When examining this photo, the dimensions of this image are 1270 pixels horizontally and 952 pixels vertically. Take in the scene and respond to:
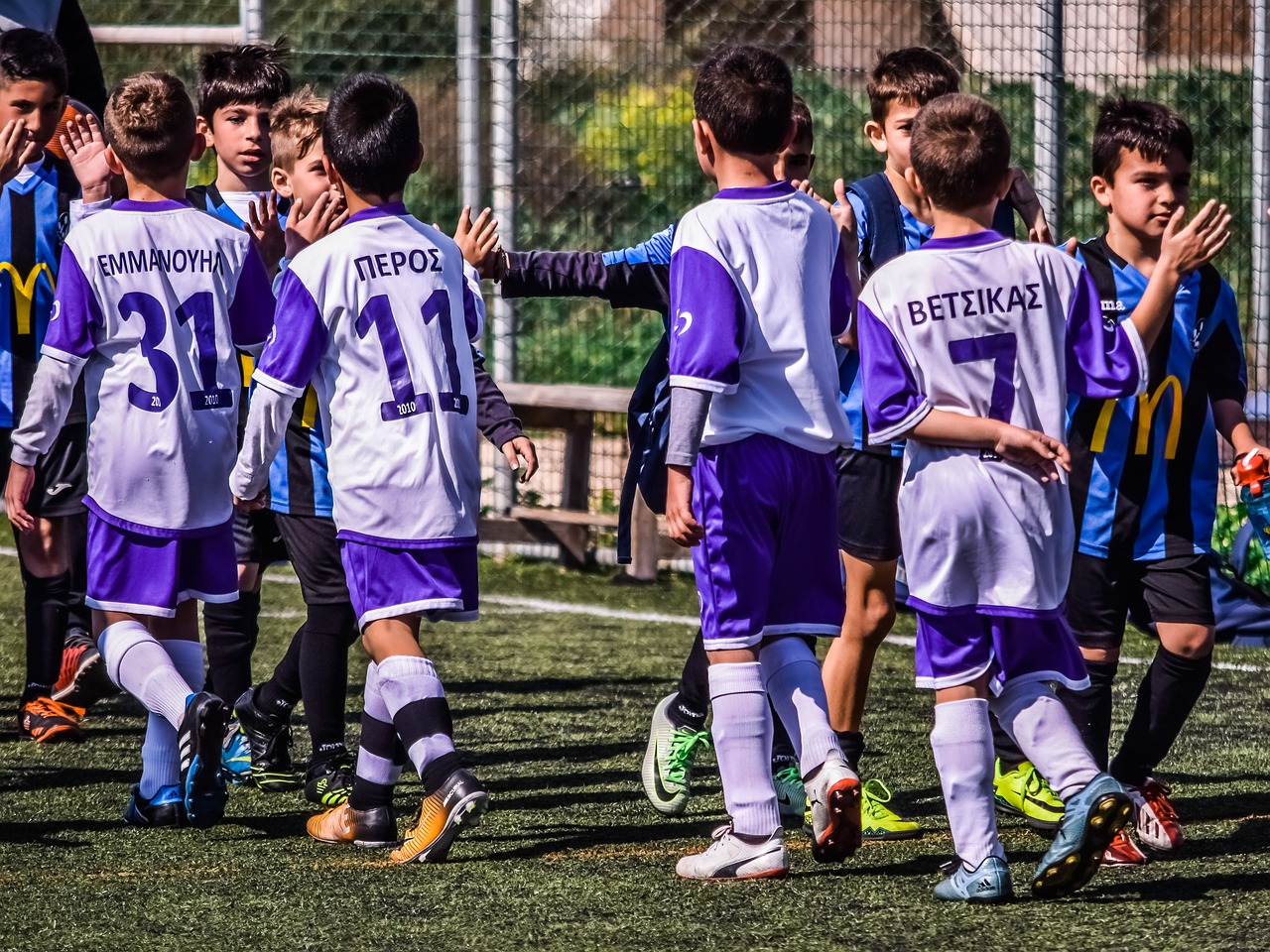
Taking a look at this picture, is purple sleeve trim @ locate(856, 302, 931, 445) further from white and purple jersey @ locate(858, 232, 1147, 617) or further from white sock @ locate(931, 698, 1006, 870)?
white sock @ locate(931, 698, 1006, 870)

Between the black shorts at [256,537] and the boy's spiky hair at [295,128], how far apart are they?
42.6 inches

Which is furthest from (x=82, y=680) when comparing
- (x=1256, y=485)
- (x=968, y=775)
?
(x=1256, y=485)

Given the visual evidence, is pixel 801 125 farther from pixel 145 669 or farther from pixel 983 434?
pixel 145 669

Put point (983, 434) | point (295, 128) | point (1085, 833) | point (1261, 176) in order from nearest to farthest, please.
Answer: point (1085, 833)
point (983, 434)
point (295, 128)
point (1261, 176)

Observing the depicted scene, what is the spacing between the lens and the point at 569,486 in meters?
9.60

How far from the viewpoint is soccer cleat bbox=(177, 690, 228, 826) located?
14.0 feet

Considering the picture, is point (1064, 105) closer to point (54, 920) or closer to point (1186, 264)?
point (1186, 264)

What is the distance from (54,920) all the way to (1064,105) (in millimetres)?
6641

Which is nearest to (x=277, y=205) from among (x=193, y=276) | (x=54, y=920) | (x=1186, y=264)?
(x=193, y=276)

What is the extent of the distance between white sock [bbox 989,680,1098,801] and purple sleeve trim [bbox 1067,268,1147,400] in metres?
0.62

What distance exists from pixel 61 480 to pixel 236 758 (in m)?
1.19

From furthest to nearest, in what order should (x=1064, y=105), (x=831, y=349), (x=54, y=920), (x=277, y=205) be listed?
(x=1064, y=105)
(x=277, y=205)
(x=831, y=349)
(x=54, y=920)

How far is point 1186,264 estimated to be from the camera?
3.82 metres

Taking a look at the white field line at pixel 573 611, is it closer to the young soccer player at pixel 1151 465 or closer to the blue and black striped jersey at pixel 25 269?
the blue and black striped jersey at pixel 25 269
